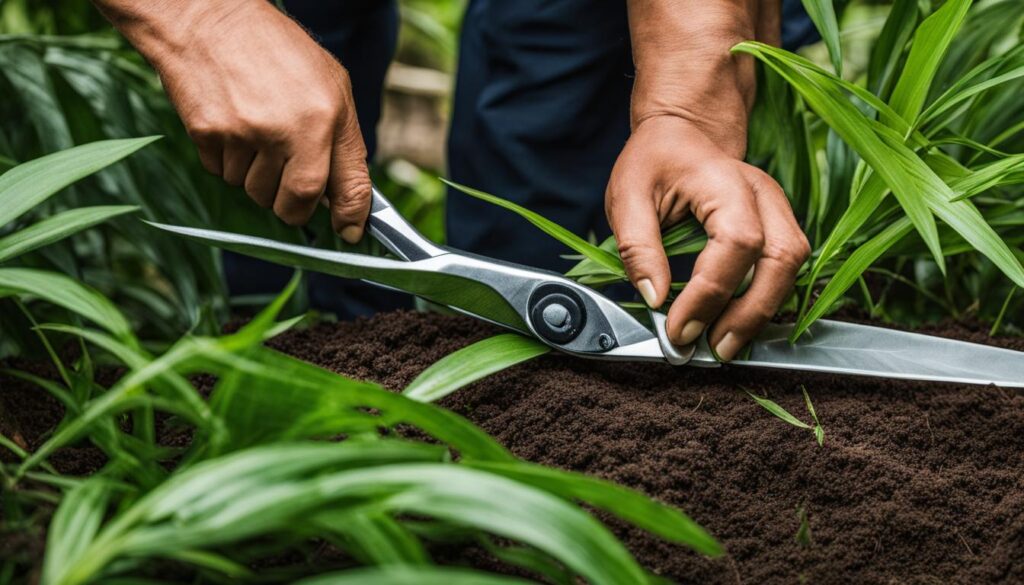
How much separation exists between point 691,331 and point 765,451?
0.12 metres

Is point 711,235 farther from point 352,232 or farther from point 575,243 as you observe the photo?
point 352,232

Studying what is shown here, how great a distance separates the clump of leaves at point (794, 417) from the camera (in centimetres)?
77

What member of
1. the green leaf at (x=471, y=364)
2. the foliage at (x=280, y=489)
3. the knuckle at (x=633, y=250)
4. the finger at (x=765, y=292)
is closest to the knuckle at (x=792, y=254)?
the finger at (x=765, y=292)

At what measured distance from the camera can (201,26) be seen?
33.6 inches

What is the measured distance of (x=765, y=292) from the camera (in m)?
0.81

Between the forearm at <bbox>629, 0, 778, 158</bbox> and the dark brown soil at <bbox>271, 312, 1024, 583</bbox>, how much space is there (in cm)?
26

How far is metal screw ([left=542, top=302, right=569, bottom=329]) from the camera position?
0.81m

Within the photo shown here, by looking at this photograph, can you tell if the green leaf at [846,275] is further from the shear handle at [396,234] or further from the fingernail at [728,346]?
the shear handle at [396,234]

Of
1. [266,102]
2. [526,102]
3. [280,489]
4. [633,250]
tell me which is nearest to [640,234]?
[633,250]

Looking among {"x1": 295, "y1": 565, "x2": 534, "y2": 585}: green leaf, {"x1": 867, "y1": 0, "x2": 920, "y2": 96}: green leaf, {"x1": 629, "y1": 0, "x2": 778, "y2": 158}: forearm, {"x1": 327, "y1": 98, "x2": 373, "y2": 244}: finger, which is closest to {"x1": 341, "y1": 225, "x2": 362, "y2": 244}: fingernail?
{"x1": 327, "y1": 98, "x2": 373, "y2": 244}: finger

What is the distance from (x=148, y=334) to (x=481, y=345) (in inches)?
32.1

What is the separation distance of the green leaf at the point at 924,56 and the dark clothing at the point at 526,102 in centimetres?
50

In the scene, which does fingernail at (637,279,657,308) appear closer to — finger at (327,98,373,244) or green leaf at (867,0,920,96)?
finger at (327,98,373,244)

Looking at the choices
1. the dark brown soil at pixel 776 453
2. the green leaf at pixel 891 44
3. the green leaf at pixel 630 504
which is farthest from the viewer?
the green leaf at pixel 891 44
